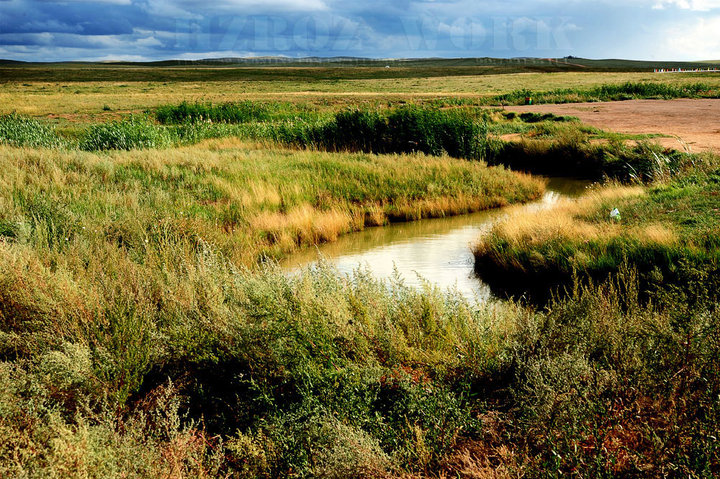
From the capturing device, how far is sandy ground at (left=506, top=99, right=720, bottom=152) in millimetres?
19320

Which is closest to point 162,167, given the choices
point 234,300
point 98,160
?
point 98,160

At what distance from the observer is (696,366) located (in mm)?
4230

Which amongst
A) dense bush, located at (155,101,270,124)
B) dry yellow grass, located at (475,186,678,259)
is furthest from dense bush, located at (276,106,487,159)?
dense bush, located at (155,101,270,124)

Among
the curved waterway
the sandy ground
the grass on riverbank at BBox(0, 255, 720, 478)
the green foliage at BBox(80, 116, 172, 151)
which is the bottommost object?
the curved waterway

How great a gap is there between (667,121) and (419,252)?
65.4 feet

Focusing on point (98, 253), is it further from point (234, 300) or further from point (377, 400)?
point (377, 400)

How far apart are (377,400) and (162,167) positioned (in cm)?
1254

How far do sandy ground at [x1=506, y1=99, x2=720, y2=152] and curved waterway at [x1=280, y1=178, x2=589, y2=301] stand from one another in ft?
21.8

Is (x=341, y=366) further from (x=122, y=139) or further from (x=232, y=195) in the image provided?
(x=122, y=139)

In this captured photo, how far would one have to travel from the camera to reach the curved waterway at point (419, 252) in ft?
35.6

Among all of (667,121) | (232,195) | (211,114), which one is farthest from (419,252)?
(211,114)

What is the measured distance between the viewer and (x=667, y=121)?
2662cm

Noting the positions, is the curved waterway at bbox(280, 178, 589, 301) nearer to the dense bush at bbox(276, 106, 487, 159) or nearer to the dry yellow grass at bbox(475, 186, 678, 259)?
the dry yellow grass at bbox(475, 186, 678, 259)

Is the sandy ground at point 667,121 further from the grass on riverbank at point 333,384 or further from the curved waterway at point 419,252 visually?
the grass on riverbank at point 333,384
